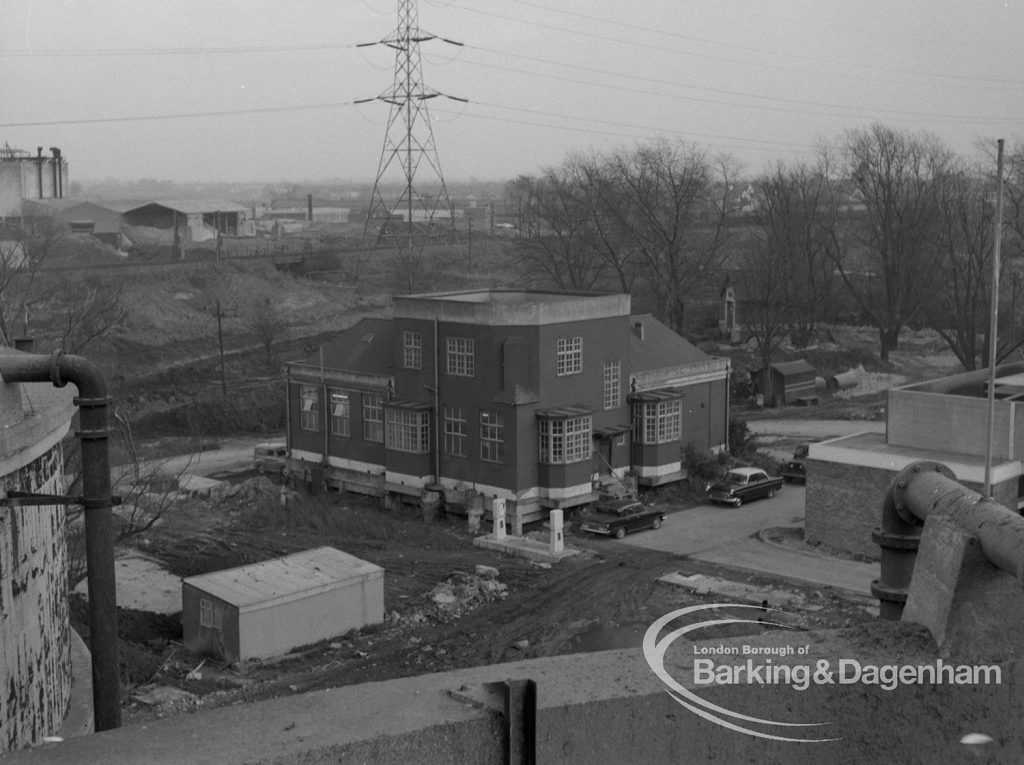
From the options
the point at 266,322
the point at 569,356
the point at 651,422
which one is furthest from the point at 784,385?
the point at 266,322

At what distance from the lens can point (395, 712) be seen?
2.84 metres

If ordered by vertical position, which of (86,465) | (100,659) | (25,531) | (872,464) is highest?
(86,465)

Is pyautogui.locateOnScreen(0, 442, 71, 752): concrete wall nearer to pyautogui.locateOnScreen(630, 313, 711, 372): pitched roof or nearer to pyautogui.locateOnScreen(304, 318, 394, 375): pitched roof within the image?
pyautogui.locateOnScreen(304, 318, 394, 375): pitched roof

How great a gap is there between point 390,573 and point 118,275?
2946 cm

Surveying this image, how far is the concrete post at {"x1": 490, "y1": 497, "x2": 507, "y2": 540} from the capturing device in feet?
62.2

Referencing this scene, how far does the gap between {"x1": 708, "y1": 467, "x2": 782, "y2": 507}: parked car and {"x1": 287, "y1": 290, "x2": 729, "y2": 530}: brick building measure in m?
1.26

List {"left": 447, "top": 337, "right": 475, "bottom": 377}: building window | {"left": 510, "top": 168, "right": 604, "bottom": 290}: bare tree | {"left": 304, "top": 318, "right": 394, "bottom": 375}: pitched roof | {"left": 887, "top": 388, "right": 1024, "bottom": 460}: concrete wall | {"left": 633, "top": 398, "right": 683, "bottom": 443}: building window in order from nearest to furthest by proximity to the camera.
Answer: {"left": 887, "top": 388, "right": 1024, "bottom": 460}: concrete wall, {"left": 447, "top": 337, "right": 475, "bottom": 377}: building window, {"left": 633, "top": 398, "right": 683, "bottom": 443}: building window, {"left": 304, "top": 318, "right": 394, "bottom": 375}: pitched roof, {"left": 510, "top": 168, "right": 604, "bottom": 290}: bare tree

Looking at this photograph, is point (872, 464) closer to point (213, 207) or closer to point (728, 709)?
point (728, 709)

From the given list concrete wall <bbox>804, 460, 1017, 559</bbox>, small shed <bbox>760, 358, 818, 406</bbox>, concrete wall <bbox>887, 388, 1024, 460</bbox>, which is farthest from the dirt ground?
small shed <bbox>760, 358, 818, 406</bbox>

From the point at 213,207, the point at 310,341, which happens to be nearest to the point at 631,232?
the point at 310,341

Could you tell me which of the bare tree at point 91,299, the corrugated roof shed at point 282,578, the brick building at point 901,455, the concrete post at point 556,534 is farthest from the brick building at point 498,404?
the bare tree at point 91,299

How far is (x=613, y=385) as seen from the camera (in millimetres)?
22016

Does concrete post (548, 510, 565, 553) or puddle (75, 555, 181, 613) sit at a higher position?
concrete post (548, 510, 565, 553)

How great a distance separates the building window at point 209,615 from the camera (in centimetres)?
1373
